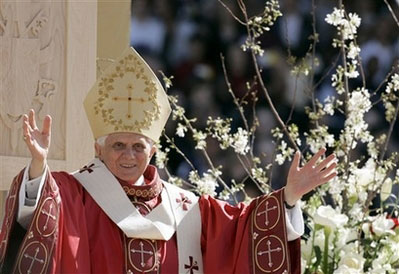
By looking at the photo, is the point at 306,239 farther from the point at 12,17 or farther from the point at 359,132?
the point at 12,17

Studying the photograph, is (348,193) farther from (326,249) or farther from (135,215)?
(135,215)

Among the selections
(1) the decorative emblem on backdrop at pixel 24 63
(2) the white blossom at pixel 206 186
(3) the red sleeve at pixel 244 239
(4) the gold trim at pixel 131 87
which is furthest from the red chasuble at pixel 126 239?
(1) the decorative emblem on backdrop at pixel 24 63

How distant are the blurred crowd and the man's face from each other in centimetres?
196

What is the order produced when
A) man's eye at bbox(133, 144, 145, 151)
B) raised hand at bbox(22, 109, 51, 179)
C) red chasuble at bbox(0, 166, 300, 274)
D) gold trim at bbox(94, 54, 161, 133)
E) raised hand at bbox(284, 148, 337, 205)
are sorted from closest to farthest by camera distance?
raised hand at bbox(22, 109, 51, 179)
red chasuble at bbox(0, 166, 300, 274)
raised hand at bbox(284, 148, 337, 205)
man's eye at bbox(133, 144, 145, 151)
gold trim at bbox(94, 54, 161, 133)

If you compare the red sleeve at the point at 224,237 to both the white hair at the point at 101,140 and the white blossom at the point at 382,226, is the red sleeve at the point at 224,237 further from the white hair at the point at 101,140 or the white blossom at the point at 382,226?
the white blossom at the point at 382,226

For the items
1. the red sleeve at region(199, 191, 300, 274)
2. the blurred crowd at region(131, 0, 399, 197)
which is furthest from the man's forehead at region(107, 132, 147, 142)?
the blurred crowd at region(131, 0, 399, 197)

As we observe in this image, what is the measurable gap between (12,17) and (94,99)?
0.65m

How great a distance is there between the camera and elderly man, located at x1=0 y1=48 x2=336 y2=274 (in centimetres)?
564

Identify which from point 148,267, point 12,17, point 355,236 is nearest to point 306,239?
point 355,236

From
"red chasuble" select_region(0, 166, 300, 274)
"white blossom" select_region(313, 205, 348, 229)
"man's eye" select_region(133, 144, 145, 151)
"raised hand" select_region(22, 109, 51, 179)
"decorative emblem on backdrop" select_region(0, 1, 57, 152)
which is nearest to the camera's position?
"raised hand" select_region(22, 109, 51, 179)

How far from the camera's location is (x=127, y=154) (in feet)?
19.3

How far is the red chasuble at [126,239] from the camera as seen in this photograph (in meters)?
5.61

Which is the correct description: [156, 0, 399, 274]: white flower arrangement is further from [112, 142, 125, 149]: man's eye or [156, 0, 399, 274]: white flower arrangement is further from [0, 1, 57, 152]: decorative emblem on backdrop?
[112, 142, 125, 149]: man's eye

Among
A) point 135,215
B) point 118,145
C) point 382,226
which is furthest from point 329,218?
point 118,145
